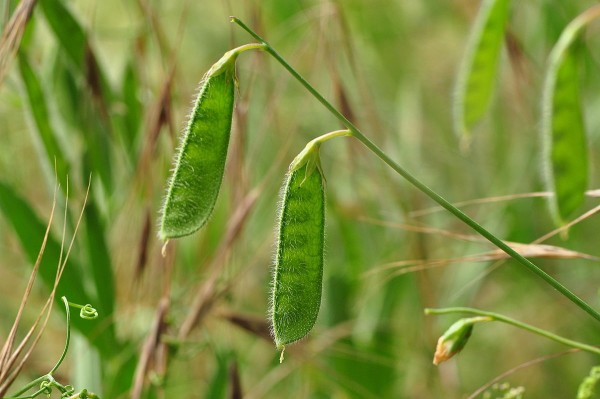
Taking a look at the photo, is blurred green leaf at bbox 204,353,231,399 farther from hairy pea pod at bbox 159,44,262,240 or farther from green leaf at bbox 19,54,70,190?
hairy pea pod at bbox 159,44,262,240

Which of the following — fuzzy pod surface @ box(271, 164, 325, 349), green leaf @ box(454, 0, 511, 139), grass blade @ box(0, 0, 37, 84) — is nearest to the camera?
fuzzy pod surface @ box(271, 164, 325, 349)

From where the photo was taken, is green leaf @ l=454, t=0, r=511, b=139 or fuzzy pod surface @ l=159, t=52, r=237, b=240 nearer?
fuzzy pod surface @ l=159, t=52, r=237, b=240

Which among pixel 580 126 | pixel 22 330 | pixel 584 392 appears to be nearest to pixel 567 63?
pixel 580 126

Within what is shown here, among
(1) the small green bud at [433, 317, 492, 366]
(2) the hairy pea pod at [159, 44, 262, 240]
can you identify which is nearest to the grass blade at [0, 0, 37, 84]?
(2) the hairy pea pod at [159, 44, 262, 240]

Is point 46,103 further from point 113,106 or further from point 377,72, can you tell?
point 377,72

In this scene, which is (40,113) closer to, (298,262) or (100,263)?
(100,263)

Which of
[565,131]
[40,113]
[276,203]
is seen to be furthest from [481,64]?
[276,203]
